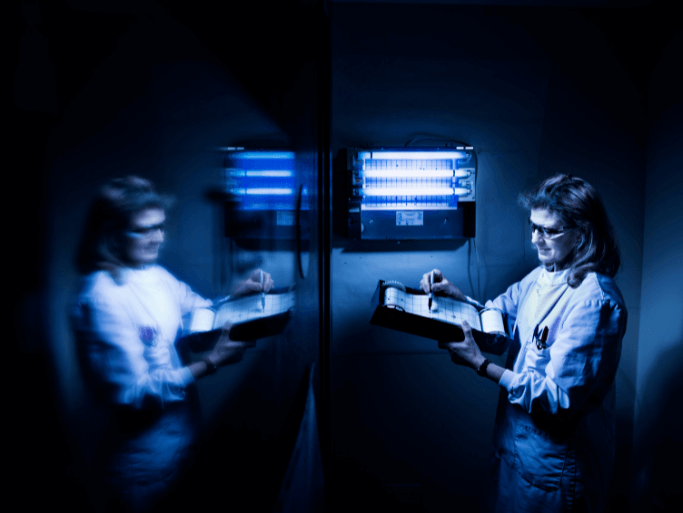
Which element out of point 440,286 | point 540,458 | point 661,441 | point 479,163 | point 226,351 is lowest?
point 661,441

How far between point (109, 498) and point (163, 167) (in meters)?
0.17

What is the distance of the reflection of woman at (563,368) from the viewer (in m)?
1.04

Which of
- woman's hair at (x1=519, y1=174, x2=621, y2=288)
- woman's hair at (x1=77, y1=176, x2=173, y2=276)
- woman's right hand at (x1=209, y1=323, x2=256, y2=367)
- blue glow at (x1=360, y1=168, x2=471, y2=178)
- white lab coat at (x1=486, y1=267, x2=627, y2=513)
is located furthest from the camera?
blue glow at (x1=360, y1=168, x2=471, y2=178)

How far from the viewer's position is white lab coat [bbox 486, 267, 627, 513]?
1.03 meters

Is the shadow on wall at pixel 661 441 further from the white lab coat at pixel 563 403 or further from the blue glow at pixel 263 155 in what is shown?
the blue glow at pixel 263 155

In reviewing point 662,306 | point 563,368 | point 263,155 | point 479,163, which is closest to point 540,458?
point 563,368

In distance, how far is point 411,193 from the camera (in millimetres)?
1450

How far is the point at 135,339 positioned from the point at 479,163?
168 centimetres

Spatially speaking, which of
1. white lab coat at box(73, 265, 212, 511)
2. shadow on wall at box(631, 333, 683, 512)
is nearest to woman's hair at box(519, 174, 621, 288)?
shadow on wall at box(631, 333, 683, 512)

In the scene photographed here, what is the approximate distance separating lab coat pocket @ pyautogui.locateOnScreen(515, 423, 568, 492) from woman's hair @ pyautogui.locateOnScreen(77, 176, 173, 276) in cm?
139

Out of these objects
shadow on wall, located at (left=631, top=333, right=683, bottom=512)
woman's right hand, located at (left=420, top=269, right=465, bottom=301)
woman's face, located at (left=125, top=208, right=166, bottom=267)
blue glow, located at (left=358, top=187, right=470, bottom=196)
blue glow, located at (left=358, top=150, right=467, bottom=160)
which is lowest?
shadow on wall, located at (left=631, top=333, right=683, bottom=512)

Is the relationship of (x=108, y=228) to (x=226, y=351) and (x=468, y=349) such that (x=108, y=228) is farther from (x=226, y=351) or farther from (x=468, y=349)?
(x=468, y=349)

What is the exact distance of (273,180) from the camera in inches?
18.3

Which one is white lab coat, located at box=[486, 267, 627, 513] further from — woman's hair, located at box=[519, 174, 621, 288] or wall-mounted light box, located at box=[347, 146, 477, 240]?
wall-mounted light box, located at box=[347, 146, 477, 240]
